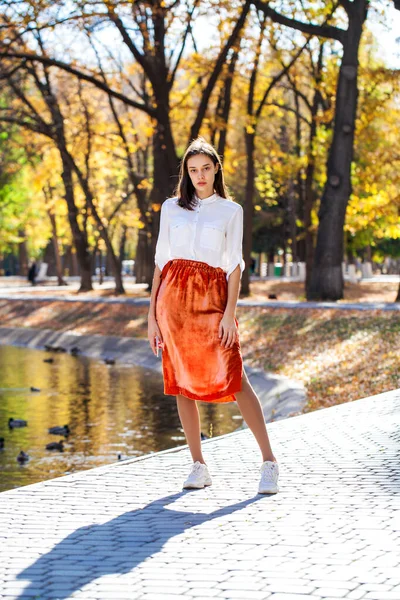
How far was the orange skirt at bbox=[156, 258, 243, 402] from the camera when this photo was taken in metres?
6.92

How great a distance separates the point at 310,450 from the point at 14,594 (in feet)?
13.1

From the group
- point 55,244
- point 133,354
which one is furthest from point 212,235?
point 55,244

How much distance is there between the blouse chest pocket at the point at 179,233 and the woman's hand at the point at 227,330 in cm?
54

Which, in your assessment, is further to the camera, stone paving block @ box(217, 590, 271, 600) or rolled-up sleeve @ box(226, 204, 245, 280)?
rolled-up sleeve @ box(226, 204, 245, 280)

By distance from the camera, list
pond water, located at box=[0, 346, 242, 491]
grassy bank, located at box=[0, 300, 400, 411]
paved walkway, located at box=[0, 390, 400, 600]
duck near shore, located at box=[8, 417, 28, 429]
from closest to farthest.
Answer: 1. paved walkway, located at box=[0, 390, 400, 600]
2. pond water, located at box=[0, 346, 242, 491]
3. duck near shore, located at box=[8, 417, 28, 429]
4. grassy bank, located at box=[0, 300, 400, 411]

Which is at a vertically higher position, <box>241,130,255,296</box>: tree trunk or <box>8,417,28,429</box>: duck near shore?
<box>241,130,255,296</box>: tree trunk

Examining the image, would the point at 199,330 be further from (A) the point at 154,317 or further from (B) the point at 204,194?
(B) the point at 204,194

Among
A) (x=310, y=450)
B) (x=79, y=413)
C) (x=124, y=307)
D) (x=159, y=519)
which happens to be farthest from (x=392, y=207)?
(x=159, y=519)

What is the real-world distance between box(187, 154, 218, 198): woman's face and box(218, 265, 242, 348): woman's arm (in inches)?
21.1

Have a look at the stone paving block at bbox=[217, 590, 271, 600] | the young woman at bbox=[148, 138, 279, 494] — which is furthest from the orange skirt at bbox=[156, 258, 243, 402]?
the stone paving block at bbox=[217, 590, 271, 600]

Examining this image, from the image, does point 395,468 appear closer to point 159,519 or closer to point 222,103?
point 159,519

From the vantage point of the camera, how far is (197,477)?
7.23 meters

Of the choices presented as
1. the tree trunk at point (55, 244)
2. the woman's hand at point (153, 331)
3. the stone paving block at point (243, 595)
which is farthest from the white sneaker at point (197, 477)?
the tree trunk at point (55, 244)

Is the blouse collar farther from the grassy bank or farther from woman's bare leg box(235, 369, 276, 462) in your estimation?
the grassy bank
